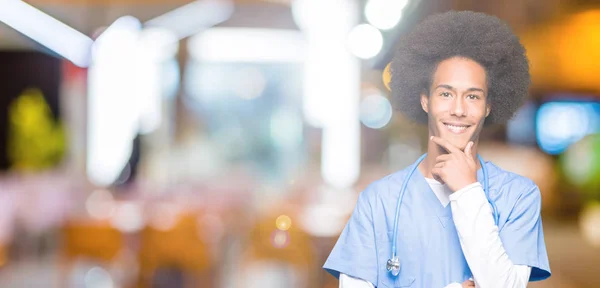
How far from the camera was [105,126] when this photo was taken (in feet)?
23.6

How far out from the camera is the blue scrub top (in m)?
1.19

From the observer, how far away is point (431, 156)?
1.22 meters

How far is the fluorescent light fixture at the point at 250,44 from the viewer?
7.22m

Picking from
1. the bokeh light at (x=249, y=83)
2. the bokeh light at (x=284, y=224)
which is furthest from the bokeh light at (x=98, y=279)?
the bokeh light at (x=249, y=83)

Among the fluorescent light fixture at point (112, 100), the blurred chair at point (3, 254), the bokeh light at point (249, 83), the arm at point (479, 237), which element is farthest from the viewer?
the bokeh light at point (249, 83)

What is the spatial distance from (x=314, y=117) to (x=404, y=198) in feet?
15.1

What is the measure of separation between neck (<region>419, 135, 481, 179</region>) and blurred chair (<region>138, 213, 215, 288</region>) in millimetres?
4242

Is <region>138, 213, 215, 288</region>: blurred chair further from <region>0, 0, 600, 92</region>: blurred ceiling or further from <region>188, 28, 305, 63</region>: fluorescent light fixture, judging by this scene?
<region>188, 28, 305, 63</region>: fluorescent light fixture

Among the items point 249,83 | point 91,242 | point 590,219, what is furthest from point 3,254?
point 590,219

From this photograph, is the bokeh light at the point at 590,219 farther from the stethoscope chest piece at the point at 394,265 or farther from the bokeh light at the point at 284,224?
the stethoscope chest piece at the point at 394,265

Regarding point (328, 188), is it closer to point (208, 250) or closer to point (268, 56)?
point (208, 250)

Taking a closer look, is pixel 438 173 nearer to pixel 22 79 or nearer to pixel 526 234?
pixel 526 234

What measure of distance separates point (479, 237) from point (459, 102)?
192mm

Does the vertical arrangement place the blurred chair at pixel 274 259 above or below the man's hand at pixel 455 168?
below
